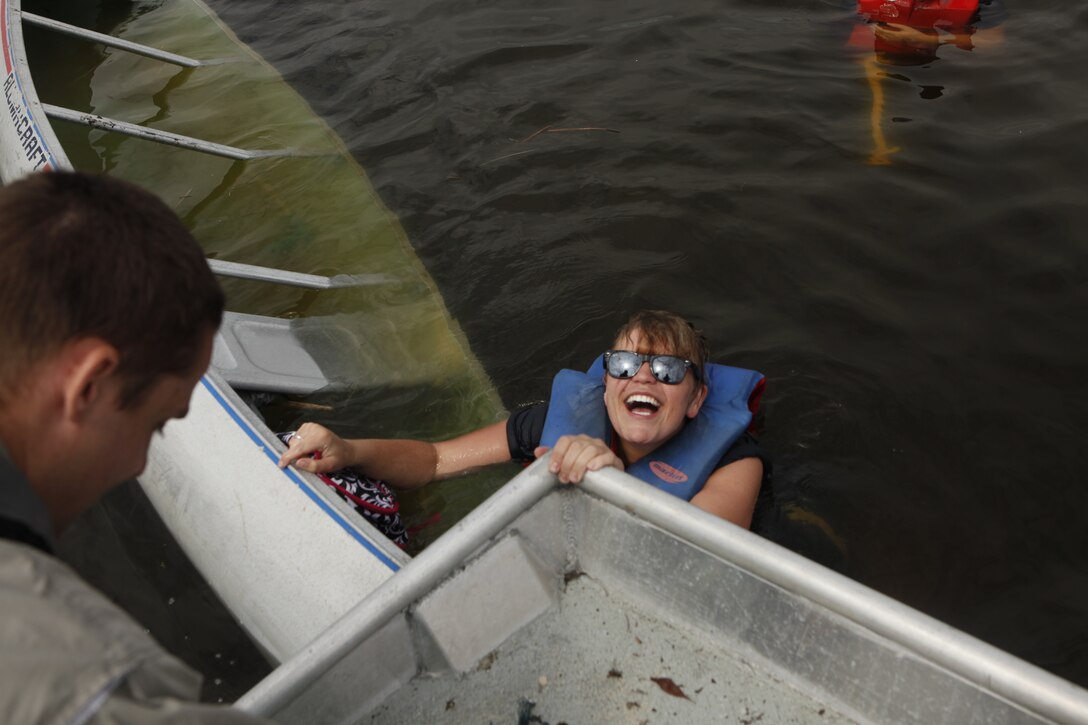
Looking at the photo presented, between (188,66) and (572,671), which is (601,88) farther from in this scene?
(572,671)

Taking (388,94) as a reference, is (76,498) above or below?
above

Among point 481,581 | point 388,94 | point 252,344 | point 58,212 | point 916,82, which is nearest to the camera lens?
point 58,212

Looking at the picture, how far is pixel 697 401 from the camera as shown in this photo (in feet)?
10.2

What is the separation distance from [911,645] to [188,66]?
724 cm

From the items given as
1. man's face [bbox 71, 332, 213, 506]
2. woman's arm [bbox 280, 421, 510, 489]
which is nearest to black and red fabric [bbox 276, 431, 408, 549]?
woman's arm [bbox 280, 421, 510, 489]

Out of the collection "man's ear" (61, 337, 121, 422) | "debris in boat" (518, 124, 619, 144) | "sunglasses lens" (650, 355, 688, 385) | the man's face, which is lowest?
"debris in boat" (518, 124, 619, 144)

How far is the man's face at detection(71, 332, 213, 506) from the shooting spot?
119 centimetres

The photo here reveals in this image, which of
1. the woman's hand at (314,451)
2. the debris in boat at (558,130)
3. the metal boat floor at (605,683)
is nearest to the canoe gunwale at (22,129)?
the woman's hand at (314,451)

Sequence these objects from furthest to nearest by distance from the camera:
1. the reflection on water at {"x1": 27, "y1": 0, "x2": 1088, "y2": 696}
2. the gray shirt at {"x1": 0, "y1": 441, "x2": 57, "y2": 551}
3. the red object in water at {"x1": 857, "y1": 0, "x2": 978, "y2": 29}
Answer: the red object in water at {"x1": 857, "y1": 0, "x2": 978, "y2": 29} → the reflection on water at {"x1": 27, "y1": 0, "x2": 1088, "y2": 696} → the gray shirt at {"x1": 0, "y1": 441, "x2": 57, "y2": 551}

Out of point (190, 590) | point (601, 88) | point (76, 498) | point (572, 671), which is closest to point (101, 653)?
point (76, 498)

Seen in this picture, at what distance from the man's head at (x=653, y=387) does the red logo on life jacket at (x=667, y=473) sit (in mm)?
77

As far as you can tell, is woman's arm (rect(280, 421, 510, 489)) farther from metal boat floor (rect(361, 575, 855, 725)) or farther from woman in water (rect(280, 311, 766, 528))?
metal boat floor (rect(361, 575, 855, 725))

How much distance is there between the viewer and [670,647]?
6.56 feet

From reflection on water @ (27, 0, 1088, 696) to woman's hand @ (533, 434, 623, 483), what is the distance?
5.10ft
